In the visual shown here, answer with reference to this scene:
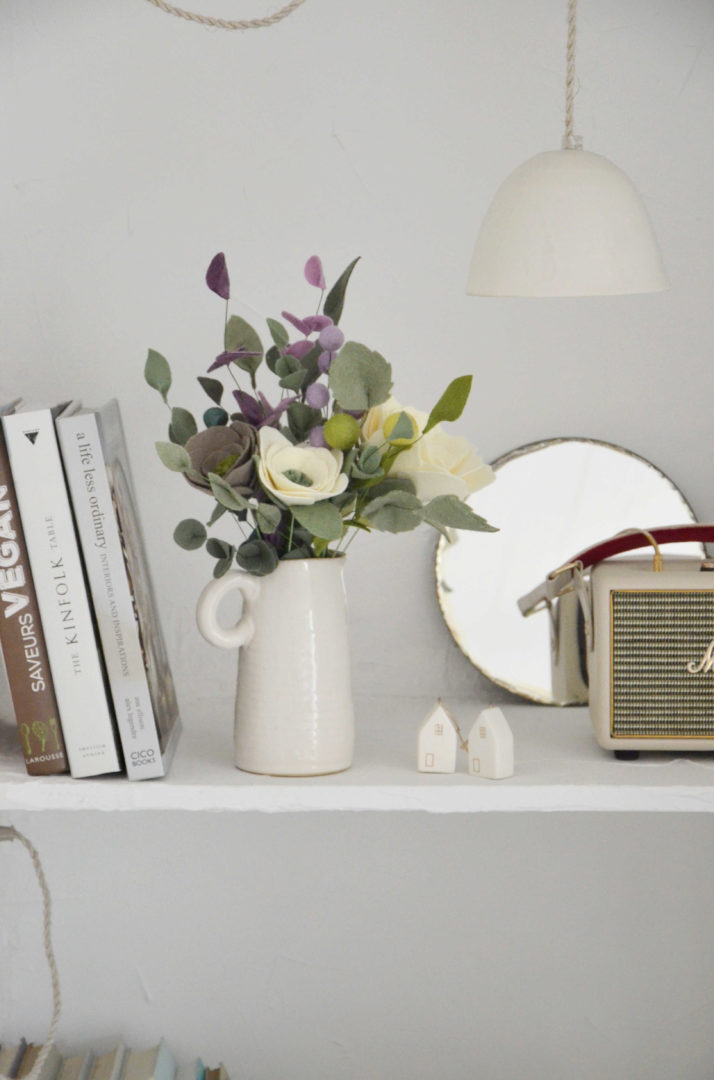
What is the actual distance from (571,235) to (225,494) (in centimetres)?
33

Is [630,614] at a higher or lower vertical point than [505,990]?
higher

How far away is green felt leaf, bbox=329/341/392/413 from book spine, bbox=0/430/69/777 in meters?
0.26

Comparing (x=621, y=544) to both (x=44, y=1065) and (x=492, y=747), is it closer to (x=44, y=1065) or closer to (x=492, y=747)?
(x=492, y=747)

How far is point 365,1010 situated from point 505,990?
150 millimetres

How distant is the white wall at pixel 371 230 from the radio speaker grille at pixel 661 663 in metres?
0.28

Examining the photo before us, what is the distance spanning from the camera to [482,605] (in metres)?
1.15

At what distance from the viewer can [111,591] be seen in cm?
85

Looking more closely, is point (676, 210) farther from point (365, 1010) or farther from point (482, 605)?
point (365, 1010)

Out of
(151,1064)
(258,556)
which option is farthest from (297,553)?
(151,1064)

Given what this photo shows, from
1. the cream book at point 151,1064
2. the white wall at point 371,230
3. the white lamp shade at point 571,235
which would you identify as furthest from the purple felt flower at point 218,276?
the cream book at point 151,1064

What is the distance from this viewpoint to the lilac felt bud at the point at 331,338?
0.83 meters

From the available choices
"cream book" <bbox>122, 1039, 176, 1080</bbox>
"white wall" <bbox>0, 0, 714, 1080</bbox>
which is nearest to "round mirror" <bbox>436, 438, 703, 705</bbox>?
"white wall" <bbox>0, 0, 714, 1080</bbox>

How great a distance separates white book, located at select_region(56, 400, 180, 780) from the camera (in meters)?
0.84

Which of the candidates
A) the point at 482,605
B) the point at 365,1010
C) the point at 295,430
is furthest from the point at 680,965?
the point at 295,430
